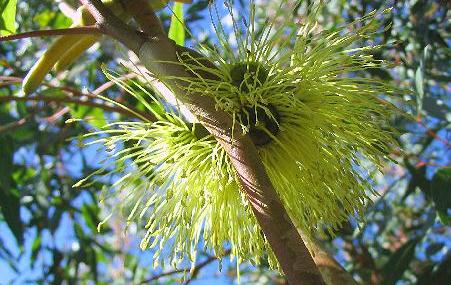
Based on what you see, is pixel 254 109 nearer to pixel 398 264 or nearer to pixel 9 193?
pixel 398 264

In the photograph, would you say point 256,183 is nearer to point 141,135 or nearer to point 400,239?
point 141,135

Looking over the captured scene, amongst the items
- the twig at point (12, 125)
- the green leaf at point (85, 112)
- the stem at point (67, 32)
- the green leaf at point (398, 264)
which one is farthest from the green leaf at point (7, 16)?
the green leaf at point (398, 264)

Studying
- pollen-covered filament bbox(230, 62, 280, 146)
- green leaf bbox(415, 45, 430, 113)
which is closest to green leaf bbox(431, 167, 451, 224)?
green leaf bbox(415, 45, 430, 113)

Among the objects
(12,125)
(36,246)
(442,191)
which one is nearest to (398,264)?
(442,191)

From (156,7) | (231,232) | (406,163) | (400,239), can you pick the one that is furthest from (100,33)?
(400,239)

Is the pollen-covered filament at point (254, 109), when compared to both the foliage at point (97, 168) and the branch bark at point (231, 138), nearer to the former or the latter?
the branch bark at point (231, 138)
